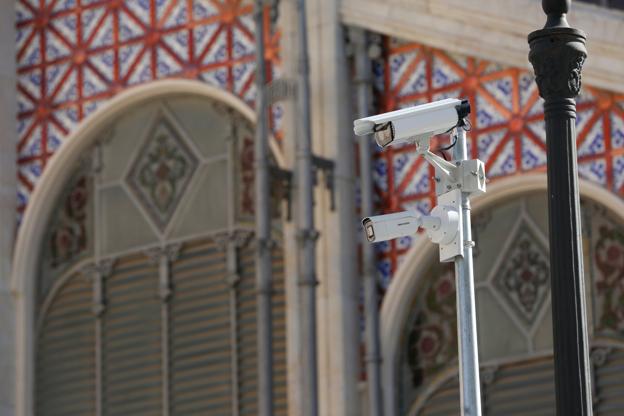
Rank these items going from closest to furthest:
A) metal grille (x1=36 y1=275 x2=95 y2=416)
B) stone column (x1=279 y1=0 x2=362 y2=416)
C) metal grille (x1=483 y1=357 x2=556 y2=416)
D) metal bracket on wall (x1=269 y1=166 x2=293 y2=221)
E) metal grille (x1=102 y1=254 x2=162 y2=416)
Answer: metal grille (x1=483 y1=357 x2=556 y2=416) → stone column (x1=279 y1=0 x2=362 y2=416) → metal bracket on wall (x1=269 y1=166 x2=293 y2=221) → metal grille (x1=102 y1=254 x2=162 y2=416) → metal grille (x1=36 y1=275 x2=95 y2=416)

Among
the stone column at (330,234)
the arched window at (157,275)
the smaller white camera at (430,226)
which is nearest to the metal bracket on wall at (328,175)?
the stone column at (330,234)

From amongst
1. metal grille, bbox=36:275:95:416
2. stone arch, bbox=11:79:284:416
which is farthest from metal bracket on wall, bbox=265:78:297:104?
metal grille, bbox=36:275:95:416

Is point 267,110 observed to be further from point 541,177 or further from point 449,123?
point 449,123

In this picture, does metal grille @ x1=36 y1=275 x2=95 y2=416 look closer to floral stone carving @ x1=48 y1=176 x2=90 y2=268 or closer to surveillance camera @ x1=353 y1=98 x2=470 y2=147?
floral stone carving @ x1=48 y1=176 x2=90 y2=268

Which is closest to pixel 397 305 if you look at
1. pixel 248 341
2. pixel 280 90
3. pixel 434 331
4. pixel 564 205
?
pixel 434 331

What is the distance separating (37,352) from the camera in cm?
2361

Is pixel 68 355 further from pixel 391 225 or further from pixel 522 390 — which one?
pixel 391 225

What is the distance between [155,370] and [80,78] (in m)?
3.70

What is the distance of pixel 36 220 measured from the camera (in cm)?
2383

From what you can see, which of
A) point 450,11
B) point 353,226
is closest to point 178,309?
point 353,226

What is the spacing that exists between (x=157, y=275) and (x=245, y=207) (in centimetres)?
133

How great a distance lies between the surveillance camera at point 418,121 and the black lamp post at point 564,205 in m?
0.50

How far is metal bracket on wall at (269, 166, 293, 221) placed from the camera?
21.1 m

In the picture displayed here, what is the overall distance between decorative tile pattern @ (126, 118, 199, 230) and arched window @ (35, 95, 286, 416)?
0.05 ft
